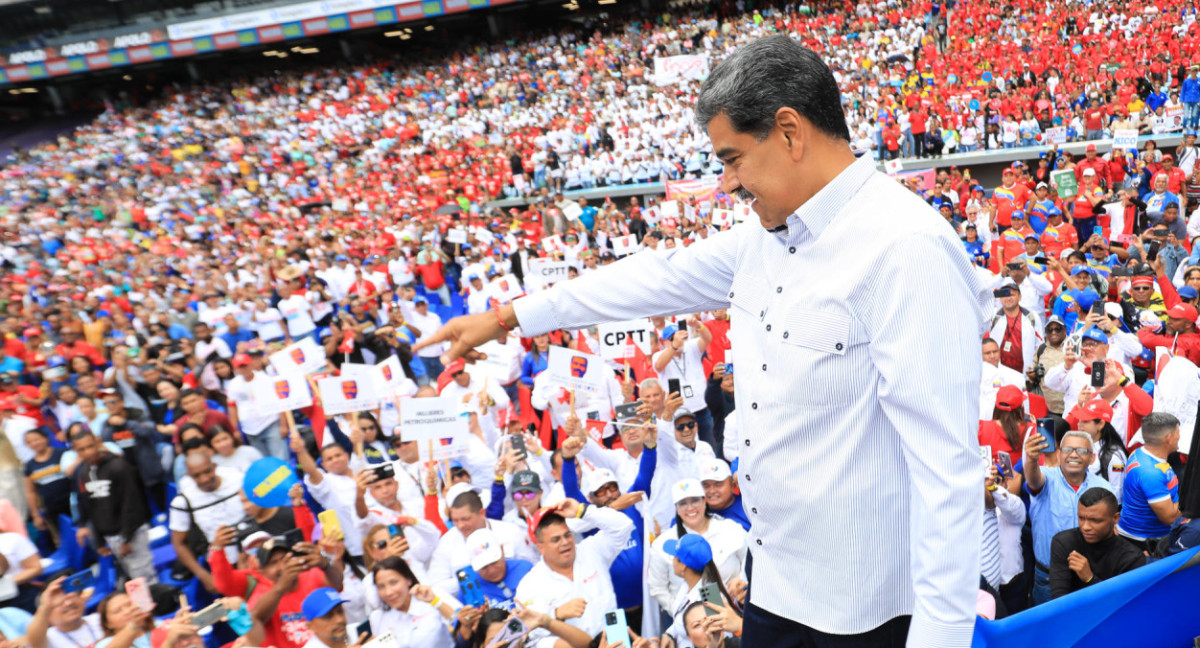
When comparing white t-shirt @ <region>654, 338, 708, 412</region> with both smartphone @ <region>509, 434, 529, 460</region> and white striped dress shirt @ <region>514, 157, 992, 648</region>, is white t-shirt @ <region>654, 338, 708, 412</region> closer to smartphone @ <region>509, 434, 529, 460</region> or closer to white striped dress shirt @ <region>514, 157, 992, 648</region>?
smartphone @ <region>509, 434, 529, 460</region>

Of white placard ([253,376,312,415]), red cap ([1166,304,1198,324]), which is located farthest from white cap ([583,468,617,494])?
red cap ([1166,304,1198,324])

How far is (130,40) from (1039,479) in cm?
3901

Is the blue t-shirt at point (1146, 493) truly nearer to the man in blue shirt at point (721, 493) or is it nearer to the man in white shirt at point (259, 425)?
the man in blue shirt at point (721, 493)

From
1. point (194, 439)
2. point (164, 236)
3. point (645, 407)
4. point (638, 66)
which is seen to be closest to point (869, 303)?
point (645, 407)

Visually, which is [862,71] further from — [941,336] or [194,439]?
[941,336]

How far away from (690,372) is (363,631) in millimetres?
3946

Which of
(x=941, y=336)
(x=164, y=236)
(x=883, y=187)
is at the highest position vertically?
(x=883, y=187)

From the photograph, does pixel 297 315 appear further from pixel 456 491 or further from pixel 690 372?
pixel 456 491

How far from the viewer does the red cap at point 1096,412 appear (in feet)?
16.6

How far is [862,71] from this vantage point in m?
22.1

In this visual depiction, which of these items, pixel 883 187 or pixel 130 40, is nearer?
pixel 883 187

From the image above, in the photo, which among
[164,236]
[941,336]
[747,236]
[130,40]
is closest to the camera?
[941,336]

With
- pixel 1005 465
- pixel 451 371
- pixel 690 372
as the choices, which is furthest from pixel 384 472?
pixel 1005 465

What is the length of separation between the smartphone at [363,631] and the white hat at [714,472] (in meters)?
2.06
